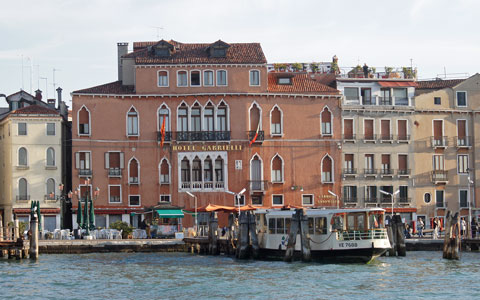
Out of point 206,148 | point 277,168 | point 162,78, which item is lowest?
point 277,168

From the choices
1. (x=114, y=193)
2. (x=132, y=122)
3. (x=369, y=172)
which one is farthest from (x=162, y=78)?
(x=369, y=172)

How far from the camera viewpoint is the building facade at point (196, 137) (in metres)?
66.9

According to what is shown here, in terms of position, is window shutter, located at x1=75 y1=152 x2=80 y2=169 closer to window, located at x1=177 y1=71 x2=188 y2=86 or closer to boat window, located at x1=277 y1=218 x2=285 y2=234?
window, located at x1=177 y1=71 x2=188 y2=86

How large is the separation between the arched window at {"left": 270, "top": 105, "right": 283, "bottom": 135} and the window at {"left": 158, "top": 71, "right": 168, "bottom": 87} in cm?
716

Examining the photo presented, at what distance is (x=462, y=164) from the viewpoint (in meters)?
70.8

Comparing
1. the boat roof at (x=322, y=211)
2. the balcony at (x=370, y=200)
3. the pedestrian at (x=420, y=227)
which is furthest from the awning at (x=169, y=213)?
the pedestrian at (x=420, y=227)

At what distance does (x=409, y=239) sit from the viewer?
5878 centimetres

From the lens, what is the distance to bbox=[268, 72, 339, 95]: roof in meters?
68.3

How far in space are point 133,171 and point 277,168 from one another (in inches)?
369

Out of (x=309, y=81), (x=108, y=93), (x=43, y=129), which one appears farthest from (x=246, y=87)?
(x=43, y=129)

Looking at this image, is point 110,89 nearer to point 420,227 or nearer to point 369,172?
point 369,172

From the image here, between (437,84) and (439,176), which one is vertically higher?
(437,84)

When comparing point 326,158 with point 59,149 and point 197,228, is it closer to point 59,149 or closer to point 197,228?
point 197,228

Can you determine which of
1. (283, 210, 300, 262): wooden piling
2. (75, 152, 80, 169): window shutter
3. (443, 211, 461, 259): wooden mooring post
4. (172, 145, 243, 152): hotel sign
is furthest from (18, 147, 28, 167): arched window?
(443, 211, 461, 259): wooden mooring post
